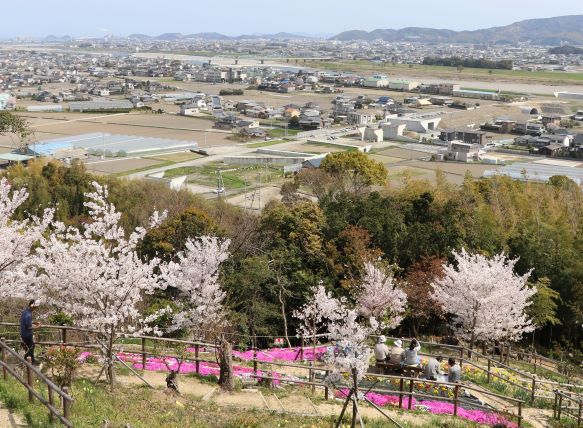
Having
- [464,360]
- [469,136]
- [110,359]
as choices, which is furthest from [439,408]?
[469,136]

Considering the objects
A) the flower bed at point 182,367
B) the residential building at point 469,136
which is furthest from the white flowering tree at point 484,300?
the residential building at point 469,136

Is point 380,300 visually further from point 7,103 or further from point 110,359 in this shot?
point 7,103

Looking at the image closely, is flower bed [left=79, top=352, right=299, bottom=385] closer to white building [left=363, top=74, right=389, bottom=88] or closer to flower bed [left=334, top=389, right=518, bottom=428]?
flower bed [left=334, top=389, right=518, bottom=428]

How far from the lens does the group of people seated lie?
390 inches

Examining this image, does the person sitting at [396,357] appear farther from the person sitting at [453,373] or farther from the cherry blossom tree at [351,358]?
the cherry blossom tree at [351,358]

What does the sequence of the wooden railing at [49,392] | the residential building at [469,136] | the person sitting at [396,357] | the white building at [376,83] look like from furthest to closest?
the white building at [376,83] < the residential building at [469,136] < the person sitting at [396,357] < the wooden railing at [49,392]

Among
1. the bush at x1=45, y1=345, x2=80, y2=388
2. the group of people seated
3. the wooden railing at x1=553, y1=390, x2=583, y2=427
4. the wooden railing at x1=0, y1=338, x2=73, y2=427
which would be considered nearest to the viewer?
the wooden railing at x1=0, y1=338, x2=73, y2=427

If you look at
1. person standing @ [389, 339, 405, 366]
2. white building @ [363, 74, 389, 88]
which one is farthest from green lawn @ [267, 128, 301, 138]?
person standing @ [389, 339, 405, 366]

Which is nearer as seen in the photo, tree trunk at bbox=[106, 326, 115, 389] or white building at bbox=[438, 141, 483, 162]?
tree trunk at bbox=[106, 326, 115, 389]

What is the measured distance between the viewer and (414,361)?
10359mm

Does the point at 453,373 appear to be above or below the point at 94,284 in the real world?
below

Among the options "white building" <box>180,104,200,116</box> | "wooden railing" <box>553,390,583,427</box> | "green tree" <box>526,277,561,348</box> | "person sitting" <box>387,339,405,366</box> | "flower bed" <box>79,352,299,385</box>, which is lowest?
"green tree" <box>526,277,561,348</box>

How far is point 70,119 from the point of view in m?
64.2

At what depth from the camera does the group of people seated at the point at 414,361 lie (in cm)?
991
